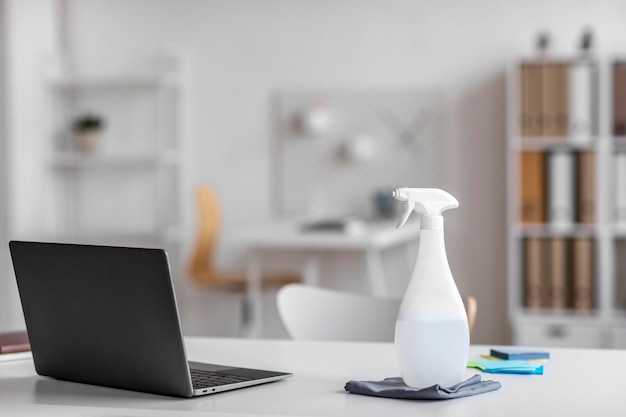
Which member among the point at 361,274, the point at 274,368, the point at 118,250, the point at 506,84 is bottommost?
the point at 361,274

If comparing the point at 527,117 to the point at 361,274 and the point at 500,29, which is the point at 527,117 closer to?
the point at 500,29

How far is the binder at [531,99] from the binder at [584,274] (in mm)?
555

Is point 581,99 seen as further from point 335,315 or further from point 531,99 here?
point 335,315

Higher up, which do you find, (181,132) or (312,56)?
(312,56)

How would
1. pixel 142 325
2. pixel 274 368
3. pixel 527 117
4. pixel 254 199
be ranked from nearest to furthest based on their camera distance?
pixel 142 325
pixel 274 368
pixel 527 117
pixel 254 199

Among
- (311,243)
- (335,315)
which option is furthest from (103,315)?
(311,243)

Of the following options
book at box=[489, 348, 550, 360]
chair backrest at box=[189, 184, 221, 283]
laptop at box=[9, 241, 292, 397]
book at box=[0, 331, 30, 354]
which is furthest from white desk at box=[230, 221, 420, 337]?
laptop at box=[9, 241, 292, 397]

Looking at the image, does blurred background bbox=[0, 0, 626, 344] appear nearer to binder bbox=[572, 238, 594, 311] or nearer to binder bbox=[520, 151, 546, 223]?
binder bbox=[520, 151, 546, 223]

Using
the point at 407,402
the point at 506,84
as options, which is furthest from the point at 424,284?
the point at 506,84

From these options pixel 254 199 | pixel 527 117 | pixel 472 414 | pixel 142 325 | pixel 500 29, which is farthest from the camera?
pixel 254 199

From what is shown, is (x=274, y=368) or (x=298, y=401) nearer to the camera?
(x=298, y=401)

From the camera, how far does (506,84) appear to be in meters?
4.93

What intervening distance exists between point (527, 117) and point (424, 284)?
10.9 feet

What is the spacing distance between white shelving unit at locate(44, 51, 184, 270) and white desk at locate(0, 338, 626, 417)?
146 inches
